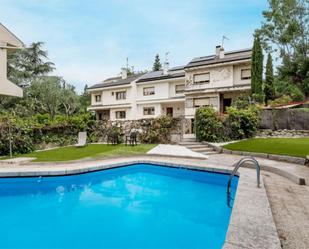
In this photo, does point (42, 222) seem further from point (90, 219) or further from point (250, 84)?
point (250, 84)

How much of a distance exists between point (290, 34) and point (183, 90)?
566 inches

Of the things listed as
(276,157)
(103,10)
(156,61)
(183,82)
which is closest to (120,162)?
(276,157)

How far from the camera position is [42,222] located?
5.46 meters

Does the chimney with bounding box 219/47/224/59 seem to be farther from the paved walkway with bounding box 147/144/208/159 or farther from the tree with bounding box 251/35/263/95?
the paved walkway with bounding box 147/144/208/159

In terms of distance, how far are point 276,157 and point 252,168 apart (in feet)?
6.60

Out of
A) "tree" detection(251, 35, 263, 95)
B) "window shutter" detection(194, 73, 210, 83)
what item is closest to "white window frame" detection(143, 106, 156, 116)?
"window shutter" detection(194, 73, 210, 83)

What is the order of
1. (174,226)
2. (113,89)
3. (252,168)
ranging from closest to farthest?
(174,226), (252,168), (113,89)

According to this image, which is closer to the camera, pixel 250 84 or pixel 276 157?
pixel 276 157

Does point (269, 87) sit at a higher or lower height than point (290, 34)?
lower

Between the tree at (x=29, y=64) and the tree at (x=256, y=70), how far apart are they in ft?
103

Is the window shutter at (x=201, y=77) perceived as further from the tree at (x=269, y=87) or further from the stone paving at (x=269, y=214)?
the stone paving at (x=269, y=214)

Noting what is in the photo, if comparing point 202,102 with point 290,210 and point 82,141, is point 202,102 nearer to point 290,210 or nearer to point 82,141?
point 82,141

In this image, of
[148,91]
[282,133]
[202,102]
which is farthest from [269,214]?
[148,91]

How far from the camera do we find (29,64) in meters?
35.6
